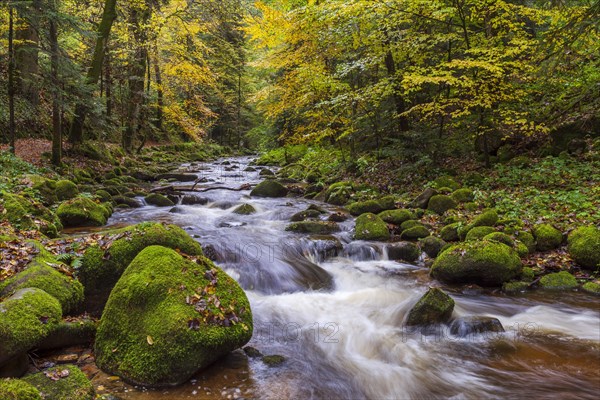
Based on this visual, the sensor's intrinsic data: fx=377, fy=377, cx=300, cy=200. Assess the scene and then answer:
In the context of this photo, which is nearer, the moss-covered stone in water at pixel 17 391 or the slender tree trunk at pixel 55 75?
the moss-covered stone in water at pixel 17 391

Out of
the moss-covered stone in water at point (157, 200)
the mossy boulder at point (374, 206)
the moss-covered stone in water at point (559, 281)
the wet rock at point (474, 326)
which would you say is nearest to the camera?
the wet rock at point (474, 326)

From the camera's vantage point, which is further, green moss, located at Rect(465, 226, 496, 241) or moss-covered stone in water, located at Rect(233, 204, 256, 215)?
moss-covered stone in water, located at Rect(233, 204, 256, 215)

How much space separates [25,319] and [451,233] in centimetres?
778

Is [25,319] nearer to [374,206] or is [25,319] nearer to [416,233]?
[416,233]

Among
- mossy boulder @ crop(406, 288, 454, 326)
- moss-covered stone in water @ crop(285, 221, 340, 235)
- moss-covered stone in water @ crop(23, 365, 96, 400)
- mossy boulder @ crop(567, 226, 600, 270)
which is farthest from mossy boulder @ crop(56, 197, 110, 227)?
mossy boulder @ crop(567, 226, 600, 270)

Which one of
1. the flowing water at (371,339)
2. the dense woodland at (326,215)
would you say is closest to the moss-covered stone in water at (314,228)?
the dense woodland at (326,215)

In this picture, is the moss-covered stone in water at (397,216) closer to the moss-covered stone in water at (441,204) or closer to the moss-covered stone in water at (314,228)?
the moss-covered stone in water at (441,204)

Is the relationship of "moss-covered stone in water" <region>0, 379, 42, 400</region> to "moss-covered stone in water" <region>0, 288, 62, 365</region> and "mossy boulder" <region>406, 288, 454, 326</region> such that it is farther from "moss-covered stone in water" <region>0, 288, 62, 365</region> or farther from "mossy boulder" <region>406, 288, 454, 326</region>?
"mossy boulder" <region>406, 288, 454, 326</region>

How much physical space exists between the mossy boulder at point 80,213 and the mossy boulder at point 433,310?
24.5ft

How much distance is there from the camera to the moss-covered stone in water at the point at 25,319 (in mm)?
3254

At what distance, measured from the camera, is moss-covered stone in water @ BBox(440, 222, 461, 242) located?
844cm

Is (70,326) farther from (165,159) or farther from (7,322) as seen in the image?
(165,159)

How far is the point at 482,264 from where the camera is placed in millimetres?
6586

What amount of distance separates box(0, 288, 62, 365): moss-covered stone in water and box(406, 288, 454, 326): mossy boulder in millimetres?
4529
